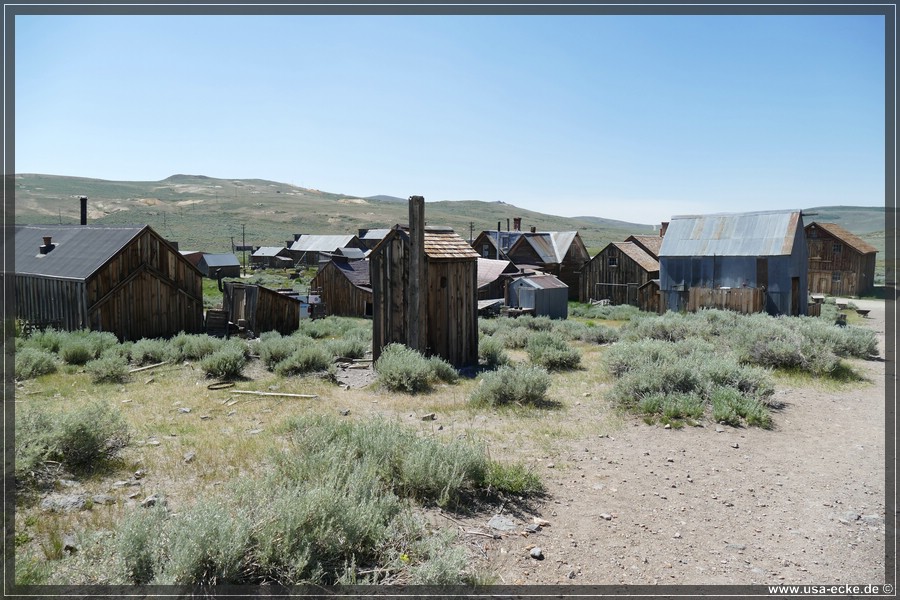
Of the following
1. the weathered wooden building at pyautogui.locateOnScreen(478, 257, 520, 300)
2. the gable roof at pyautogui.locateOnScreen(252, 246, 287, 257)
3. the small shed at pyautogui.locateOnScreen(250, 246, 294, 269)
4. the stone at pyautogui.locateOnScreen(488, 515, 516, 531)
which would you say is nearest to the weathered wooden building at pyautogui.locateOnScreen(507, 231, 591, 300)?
the weathered wooden building at pyautogui.locateOnScreen(478, 257, 520, 300)

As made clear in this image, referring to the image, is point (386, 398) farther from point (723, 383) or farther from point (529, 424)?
point (723, 383)

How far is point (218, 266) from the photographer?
50.3 m

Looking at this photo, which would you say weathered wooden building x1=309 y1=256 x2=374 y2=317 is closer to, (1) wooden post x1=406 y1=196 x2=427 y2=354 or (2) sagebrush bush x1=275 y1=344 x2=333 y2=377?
(2) sagebrush bush x1=275 y1=344 x2=333 y2=377

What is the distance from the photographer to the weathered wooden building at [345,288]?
30562 millimetres

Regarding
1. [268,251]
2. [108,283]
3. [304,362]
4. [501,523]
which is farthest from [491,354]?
[268,251]

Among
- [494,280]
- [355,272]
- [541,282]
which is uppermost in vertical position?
[355,272]

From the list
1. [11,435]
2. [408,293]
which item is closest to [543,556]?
[11,435]

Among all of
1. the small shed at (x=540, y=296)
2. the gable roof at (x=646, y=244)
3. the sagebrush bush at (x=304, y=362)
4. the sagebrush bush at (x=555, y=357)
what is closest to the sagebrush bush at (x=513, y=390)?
the sagebrush bush at (x=555, y=357)

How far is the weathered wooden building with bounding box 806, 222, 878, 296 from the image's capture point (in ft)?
128

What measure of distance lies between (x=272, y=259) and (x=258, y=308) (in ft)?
156

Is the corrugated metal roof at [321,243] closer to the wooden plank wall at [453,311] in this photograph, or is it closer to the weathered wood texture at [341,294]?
the weathered wood texture at [341,294]

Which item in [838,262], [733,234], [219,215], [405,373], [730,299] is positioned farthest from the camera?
[219,215]

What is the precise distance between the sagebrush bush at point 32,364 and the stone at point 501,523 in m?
11.2

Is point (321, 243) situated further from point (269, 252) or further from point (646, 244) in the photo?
point (646, 244)
